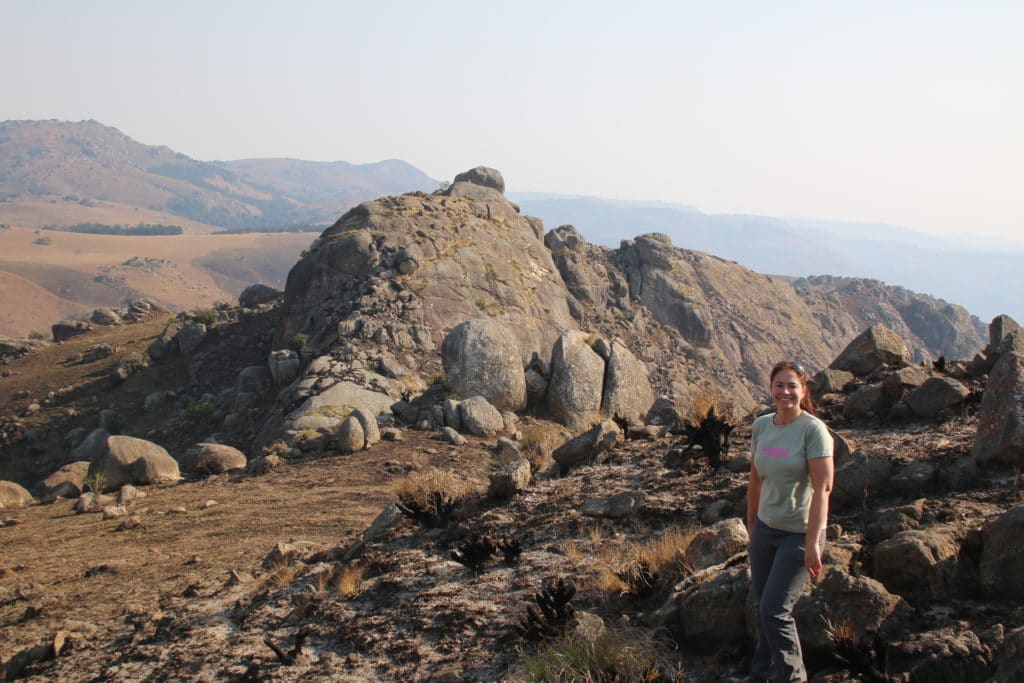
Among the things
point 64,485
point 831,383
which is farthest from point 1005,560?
point 64,485

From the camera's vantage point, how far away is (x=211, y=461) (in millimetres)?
13711

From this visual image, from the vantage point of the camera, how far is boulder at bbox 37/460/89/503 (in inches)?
504

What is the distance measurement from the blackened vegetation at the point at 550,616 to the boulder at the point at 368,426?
31.6ft

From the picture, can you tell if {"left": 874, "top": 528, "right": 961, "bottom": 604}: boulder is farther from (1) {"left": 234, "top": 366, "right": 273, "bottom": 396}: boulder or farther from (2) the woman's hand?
(1) {"left": 234, "top": 366, "right": 273, "bottom": 396}: boulder

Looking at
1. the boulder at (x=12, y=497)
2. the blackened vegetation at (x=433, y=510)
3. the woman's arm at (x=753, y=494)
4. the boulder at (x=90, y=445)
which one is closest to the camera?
the woman's arm at (x=753, y=494)

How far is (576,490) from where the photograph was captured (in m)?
9.07

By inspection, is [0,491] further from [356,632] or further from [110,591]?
[356,632]

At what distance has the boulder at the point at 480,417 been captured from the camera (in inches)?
605

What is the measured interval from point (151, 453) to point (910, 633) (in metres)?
13.4

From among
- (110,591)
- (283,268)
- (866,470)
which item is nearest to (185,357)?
(110,591)

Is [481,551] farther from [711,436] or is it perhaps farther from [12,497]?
[12,497]

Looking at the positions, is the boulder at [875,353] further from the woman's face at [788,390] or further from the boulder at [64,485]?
the boulder at [64,485]

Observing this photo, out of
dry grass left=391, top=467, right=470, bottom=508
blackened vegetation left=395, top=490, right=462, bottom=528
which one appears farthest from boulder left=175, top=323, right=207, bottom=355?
blackened vegetation left=395, top=490, right=462, bottom=528

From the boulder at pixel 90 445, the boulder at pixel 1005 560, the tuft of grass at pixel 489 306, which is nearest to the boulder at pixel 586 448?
the boulder at pixel 1005 560
